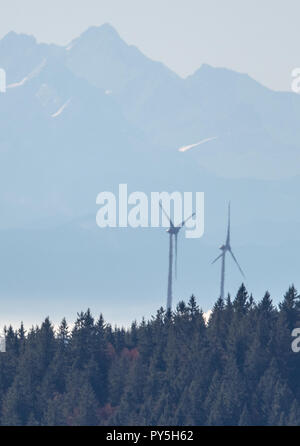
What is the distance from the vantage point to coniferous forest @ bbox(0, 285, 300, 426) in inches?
6457

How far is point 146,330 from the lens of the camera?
192875 mm

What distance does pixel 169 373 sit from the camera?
178375 millimetres

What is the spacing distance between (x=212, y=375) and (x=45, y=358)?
2505cm

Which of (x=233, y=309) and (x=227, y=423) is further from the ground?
(x=233, y=309)

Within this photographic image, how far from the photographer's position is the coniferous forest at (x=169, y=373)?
164m

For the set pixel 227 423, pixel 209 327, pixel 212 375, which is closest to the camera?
pixel 227 423
